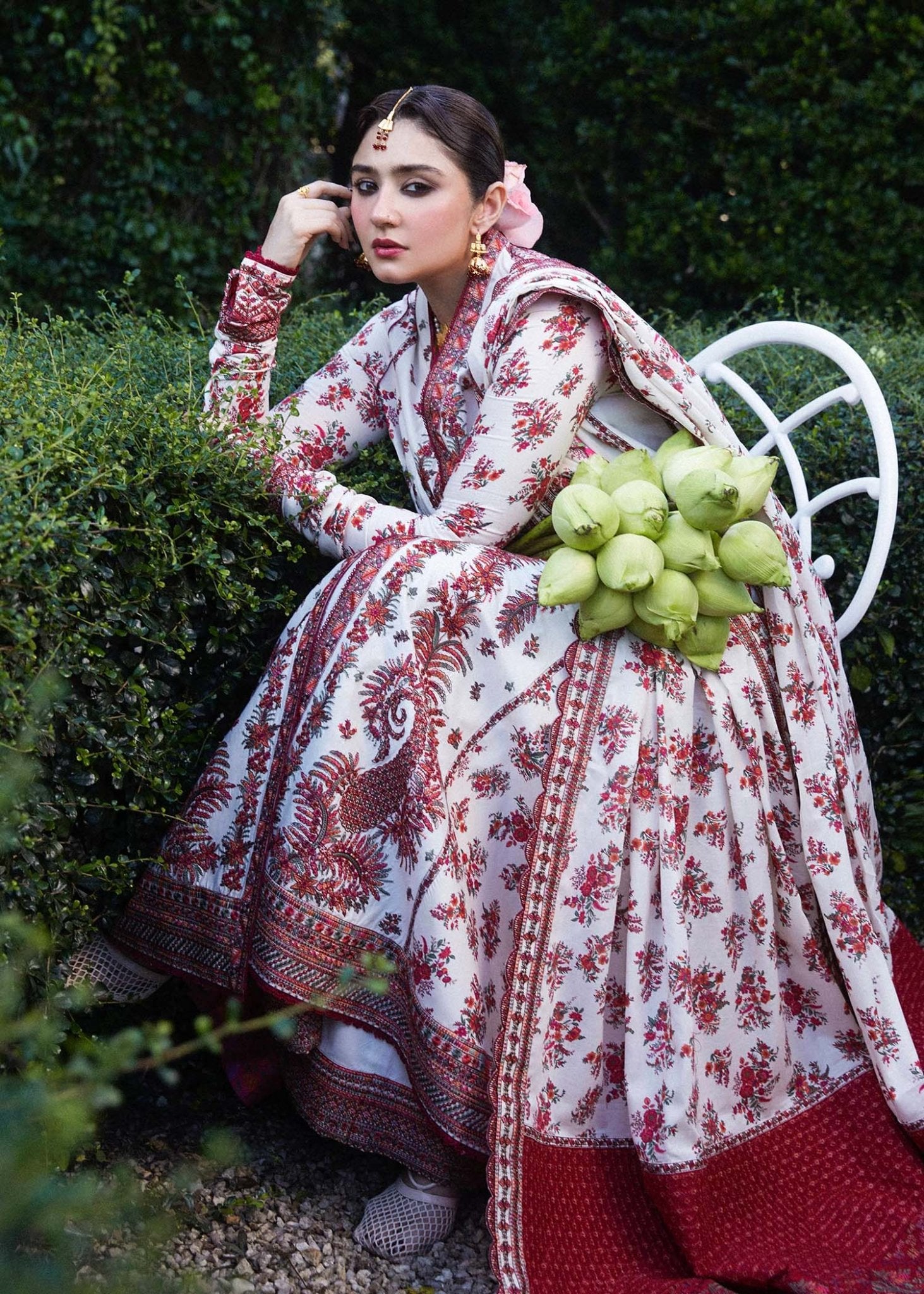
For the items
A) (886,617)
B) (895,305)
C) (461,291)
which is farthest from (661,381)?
(895,305)

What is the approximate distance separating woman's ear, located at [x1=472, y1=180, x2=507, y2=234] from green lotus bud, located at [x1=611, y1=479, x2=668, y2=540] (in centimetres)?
66

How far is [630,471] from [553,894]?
2.32ft

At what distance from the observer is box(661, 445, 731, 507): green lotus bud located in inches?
88.5

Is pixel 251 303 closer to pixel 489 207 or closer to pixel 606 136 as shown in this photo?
pixel 489 207

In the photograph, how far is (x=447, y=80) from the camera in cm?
704

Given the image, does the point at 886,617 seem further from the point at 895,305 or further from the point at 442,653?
the point at 895,305

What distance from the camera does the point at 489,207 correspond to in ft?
8.42

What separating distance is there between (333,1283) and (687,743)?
1003mm

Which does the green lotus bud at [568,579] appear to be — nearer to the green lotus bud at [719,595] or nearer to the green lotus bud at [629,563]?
the green lotus bud at [629,563]

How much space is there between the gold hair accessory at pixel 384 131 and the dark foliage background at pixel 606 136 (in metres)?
2.59

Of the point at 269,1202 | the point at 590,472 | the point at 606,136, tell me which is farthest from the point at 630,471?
the point at 606,136

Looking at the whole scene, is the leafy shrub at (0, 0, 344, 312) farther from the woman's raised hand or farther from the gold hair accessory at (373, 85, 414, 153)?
the gold hair accessory at (373, 85, 414, 153)

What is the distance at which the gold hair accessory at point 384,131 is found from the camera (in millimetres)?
2482

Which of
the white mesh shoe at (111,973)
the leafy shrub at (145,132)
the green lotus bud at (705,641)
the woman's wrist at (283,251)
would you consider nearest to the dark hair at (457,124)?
the woman's wrist at (283,251)
